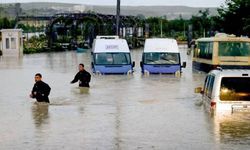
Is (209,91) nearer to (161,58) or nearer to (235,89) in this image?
(235,89)

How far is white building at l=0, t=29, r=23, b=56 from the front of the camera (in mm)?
74250

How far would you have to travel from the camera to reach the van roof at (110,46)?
1677 inches

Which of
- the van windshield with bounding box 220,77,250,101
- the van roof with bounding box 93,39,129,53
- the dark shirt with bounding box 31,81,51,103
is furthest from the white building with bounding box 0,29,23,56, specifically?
the van windshield with bounding box 220,77,250,101

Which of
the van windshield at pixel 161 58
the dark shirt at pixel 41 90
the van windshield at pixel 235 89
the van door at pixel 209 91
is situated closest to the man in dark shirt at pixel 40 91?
the dark shirt at pixel 41 90

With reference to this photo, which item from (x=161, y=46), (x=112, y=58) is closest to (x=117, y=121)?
(x=112, y=58)

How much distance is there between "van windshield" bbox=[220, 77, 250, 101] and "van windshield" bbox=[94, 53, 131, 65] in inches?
953

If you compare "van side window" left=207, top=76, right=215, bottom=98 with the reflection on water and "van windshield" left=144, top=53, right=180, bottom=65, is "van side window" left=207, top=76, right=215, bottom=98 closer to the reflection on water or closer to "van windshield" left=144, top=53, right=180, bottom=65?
the reflection on water

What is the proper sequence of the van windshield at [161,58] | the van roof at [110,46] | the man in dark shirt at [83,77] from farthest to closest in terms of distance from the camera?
the van roof at [110,46], the van windshield at [161,58], the man in dark shirt at [83,77]

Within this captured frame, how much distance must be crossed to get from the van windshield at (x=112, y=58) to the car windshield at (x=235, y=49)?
5304 mm

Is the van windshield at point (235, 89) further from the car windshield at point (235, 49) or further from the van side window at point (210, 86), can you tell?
the car windshield at point (235, 49)

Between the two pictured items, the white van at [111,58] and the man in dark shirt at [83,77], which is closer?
the man in dark shirt at [83,77]

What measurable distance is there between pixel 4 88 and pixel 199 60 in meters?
15.5

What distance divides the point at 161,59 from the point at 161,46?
97 cm

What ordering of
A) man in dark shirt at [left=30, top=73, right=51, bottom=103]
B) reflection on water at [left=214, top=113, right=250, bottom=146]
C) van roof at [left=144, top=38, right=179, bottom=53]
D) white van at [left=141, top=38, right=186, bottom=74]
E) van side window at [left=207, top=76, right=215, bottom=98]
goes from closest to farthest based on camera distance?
reflection on water at [left=214, top=113, right=250, bottom=146], van side window at [left=207, top=76, right=215, bottom=98], man in dark shirt at [left=30, top=73, right=51, bottom=103], white van at [left=141, top=38, right=186, bottom=74], van roof at [left=144, top=38, right=179, bottom=53]
